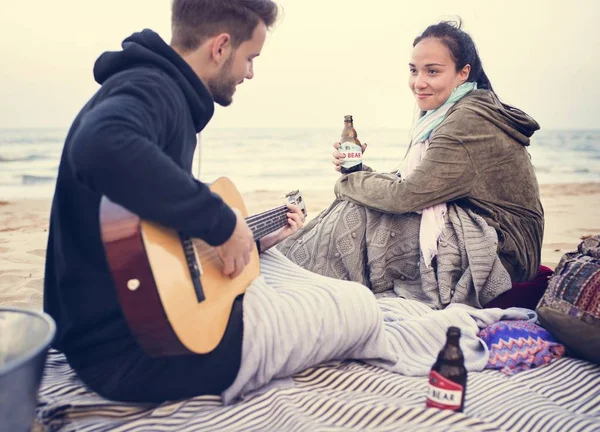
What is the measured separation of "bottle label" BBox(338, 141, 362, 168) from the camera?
3645 millimetres

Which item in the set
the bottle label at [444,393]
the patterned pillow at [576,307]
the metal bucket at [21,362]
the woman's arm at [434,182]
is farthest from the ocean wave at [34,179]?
the bottle label at [444,393]

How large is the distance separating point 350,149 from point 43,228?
13.6 feet

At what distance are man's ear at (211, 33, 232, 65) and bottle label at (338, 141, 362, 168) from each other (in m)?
1.49

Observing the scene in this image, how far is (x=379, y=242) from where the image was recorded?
3.45m

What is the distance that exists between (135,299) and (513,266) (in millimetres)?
2364

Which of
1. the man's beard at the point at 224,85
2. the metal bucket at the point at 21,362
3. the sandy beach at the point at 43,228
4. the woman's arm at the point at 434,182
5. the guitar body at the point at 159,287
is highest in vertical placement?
the man's beard at the point at 224,85

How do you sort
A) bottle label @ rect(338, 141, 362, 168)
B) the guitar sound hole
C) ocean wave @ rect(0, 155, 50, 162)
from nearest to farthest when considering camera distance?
the guitar sound hole
bottle label @ rect(338, 141, 362, 168)
ocean wave @ rect(0, 155, 50, 162)

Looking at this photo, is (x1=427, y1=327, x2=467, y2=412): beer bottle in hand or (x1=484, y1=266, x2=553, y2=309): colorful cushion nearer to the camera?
(x1=427, y1=327, x2=467, y2=412): beer bottle in hand

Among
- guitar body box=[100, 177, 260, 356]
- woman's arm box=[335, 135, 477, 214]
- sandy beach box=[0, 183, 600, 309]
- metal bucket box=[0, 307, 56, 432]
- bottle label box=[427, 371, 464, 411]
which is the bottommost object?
sandy beach box=[0, 183, 600, 309]

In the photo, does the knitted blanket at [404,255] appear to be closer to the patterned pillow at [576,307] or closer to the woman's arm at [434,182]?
the woman's arm at [434,182]

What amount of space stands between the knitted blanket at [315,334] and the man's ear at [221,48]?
2.75 feet

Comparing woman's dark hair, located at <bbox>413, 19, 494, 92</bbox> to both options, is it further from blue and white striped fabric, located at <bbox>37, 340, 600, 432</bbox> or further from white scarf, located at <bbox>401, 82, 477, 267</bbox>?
blue and white striped fabric, located at <bbox>37, 340, 600, 432</bbox>

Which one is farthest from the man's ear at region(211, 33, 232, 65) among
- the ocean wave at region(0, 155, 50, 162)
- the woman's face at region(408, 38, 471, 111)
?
the ocean wave at region(0, 155, 50, 162)

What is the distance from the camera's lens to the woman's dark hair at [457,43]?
353cm
